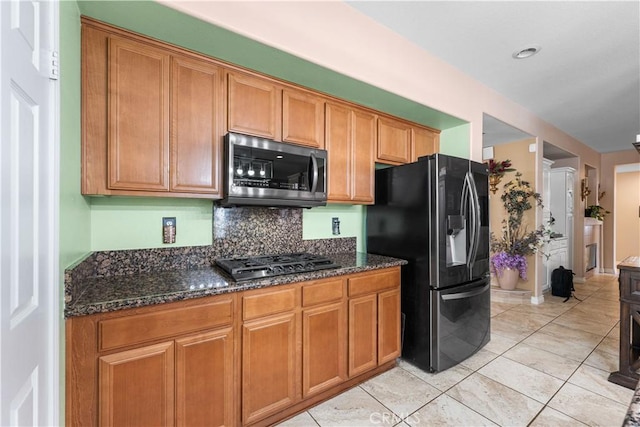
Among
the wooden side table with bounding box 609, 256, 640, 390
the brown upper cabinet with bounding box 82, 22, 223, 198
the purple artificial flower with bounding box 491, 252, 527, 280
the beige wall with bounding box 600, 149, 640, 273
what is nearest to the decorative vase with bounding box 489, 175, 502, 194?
the purple artificial flower with bounding box 491, 252, 527, 280

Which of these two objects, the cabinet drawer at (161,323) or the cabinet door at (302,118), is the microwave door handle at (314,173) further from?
the cabinet drawer at (161,323)

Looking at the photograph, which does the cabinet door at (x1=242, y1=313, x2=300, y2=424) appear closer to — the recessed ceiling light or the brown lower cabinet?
the brown lower cabinet

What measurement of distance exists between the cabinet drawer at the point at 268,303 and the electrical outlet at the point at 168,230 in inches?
29.2

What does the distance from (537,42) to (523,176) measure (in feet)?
8.03

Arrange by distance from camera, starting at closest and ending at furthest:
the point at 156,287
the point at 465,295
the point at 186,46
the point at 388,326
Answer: the point at 156,287 → the point at 186,46 → the point at 388,326 → the point at 465,295

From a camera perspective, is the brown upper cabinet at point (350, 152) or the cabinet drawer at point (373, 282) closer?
the cabinet drawer at point (373, 282)

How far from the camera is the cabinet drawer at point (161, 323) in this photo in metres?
1.24

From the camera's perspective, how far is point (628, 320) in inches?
85.4

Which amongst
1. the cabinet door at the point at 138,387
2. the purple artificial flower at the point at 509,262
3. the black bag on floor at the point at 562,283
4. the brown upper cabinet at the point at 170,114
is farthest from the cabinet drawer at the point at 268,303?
the black bag on floor at the point at 562,283

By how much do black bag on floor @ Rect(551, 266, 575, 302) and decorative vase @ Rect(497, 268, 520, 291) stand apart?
0.84 meters

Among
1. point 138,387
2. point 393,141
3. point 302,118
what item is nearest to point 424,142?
point 393,141

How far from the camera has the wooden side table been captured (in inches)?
83.5

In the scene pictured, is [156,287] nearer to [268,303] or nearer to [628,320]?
[268,303]

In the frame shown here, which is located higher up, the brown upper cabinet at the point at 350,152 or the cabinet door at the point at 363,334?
the brown upper cabinet at the point at 350,152
